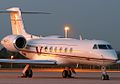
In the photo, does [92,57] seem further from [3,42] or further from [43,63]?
[3,42]

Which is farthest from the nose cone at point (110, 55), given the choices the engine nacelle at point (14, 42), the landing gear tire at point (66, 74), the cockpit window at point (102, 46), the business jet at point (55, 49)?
the engine nacelle at point (14, 42)

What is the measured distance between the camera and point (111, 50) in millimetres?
35875

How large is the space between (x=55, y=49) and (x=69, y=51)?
1.72m

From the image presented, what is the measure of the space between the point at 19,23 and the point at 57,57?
22.0 feet

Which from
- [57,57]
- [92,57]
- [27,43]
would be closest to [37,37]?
[27,43]

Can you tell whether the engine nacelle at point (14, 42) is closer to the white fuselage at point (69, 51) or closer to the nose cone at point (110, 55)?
the white fuselage at point (69, 51)

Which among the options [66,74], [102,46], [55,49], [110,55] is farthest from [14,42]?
[110,55]

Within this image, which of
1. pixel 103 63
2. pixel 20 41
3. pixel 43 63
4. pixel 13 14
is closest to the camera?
pixel 103 63

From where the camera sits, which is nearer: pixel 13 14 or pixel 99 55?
Answer: pixel 99 55

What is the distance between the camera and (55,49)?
39281mm

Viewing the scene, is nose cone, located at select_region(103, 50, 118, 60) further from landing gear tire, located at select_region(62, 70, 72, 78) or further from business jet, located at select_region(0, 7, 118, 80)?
landing gear tire, located at select_region(62, 70, 72, 78)

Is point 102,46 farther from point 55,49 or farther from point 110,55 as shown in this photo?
point 55,49

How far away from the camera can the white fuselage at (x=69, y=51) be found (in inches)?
1401

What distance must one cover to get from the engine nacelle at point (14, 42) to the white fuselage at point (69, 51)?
2.18 ft
